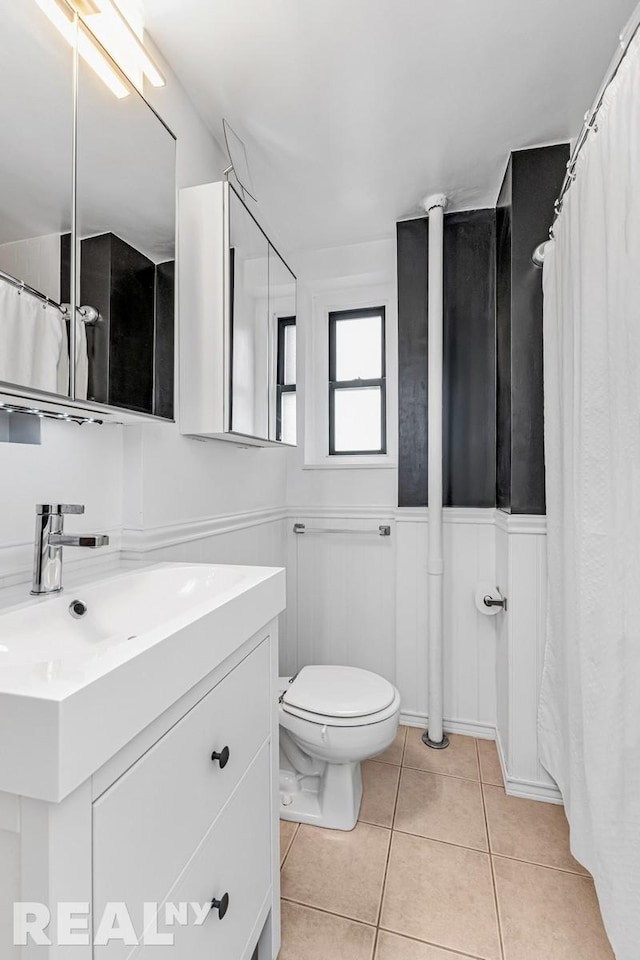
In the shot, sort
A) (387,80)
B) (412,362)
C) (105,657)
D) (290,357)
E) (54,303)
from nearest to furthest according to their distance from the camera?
1. (105,657)
2. (54,303)
3. (387,80)
4. (412,362)
5. (290,357)

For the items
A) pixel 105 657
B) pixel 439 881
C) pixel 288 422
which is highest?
pixel 288 422

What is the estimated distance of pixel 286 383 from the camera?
8.09 ft

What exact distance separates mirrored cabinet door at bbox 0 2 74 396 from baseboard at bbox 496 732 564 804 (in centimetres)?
196

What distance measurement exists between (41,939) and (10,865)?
78 mm

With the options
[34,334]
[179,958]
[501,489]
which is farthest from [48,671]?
[501,489]

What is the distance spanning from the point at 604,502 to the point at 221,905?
3.80 ft

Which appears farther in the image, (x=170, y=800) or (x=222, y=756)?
(x=222, y=756)

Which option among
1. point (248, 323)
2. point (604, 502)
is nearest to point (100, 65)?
point (248, 323)

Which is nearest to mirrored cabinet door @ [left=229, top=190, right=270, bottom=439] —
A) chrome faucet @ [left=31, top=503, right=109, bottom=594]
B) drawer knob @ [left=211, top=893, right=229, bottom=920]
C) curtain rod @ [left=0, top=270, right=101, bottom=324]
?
curtain rod @ [left=0, top=270, right=101, bottom=324]

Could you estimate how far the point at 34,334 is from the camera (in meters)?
0.92

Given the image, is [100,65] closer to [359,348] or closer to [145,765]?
[145,765]

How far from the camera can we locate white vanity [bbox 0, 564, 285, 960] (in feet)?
1.60

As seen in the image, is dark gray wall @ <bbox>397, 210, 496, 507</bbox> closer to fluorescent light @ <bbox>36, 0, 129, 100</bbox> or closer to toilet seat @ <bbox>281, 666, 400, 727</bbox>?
toilet seat @ <bbox>281, 666, 400, 727</bbox>

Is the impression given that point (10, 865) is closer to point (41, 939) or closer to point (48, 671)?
point (41, 939)
